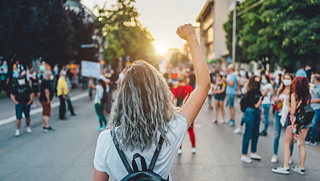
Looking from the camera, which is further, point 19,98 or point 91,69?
point 91,69

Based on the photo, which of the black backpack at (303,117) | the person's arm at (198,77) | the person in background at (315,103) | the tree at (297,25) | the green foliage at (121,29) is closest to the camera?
the person's arm at (198,77)

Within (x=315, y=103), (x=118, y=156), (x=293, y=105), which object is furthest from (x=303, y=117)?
(x=118, y=156)

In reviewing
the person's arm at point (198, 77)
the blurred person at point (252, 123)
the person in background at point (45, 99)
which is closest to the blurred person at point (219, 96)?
the blurred person at point (252, 123)

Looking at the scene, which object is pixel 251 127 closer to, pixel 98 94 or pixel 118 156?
pixel 118 156

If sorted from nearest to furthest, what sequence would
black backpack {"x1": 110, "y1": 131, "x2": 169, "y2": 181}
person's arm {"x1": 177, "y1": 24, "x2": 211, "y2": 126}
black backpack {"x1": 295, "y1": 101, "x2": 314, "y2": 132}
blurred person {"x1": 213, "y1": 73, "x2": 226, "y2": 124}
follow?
black backpack {"x1": 110, "y1": 131, "x2": 169, "y2": 181}, person's arm {"x1": 177, "y1": 24, "x2": 211, "y2": 126}, black backpack {"x1": 295, "y1": 101, "x2": 314, "y2": 132}, blurred person {"x1": 213, "y1": 73, "x2": 226, "y2": 124}

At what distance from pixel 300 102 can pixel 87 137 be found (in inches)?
212

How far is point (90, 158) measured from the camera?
538cm

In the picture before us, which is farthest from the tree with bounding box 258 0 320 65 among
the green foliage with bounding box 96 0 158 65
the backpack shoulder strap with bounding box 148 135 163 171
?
the green foliage with bounding box 96 0 158 65

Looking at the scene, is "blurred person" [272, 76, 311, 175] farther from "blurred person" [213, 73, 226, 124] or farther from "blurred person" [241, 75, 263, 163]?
"blurred person" [213, 73, 226, 124]

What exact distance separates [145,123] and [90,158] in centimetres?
432

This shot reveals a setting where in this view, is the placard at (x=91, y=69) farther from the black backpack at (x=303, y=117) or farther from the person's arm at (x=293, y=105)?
the black backpack at (x=303, y=117)

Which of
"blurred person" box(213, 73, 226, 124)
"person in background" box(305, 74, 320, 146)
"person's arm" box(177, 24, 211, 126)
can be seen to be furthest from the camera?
"blurred person" box(213, 73, 226, 124)

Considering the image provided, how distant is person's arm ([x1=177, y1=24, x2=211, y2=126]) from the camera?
1635 mm

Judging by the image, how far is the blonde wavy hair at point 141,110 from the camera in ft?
4.78
